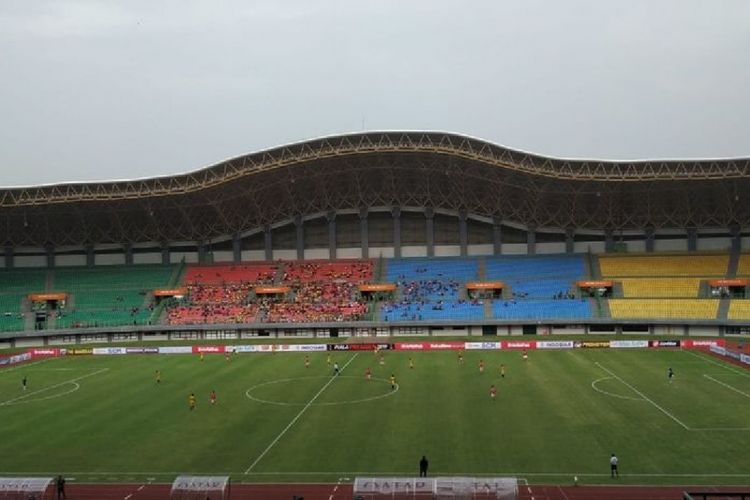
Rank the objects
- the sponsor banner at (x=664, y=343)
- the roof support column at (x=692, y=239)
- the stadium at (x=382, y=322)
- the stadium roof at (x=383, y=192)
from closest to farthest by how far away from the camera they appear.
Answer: the stadium at (x=382, y=322) → the sponsor banner at (x=664, y=343) → the stadium roof at (x=383, y=192) → the roof support column at (x=692, y=239)

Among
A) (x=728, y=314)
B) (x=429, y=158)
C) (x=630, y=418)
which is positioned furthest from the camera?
(x=429, y=158)

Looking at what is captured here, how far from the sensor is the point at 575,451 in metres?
32.6

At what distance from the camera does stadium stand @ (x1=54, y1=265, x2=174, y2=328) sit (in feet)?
282

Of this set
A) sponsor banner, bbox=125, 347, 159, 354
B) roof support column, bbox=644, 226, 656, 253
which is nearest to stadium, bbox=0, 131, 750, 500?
sponsor banner, bbox=125, 347, 159, 354

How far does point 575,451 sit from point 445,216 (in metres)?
63.9

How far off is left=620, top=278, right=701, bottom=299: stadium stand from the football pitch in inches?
799

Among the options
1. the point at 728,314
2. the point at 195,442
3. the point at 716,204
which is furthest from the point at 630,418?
the point at 716,204

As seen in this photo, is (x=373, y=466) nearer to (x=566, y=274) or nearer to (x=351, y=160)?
(x=351, y=160)

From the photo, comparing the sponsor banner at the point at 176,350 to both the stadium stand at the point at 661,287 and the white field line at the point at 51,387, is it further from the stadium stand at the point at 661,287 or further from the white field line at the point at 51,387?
the stadium stand at the point at 661,287

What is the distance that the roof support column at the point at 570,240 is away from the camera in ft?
Answer: 303

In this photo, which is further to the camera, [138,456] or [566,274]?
[566,274]

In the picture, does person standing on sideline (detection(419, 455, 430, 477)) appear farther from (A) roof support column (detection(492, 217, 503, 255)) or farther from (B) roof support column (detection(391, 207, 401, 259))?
(B) roof support column (detection(391, 207, 401, 259))

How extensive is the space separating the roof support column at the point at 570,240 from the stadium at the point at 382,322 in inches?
11.8

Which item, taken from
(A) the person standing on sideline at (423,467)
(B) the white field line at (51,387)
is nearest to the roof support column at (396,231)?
(B) the white field line at (51,387)
